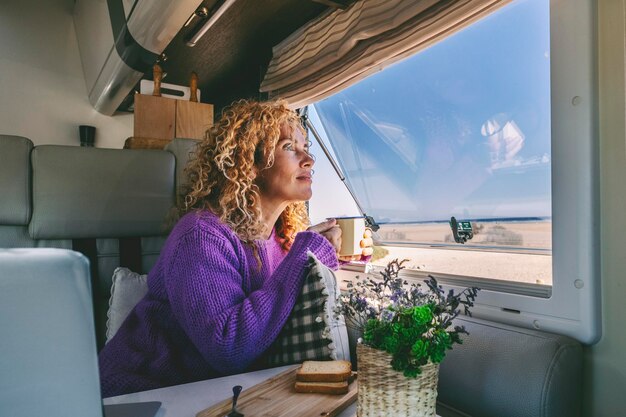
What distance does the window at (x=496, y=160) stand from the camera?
1021mm

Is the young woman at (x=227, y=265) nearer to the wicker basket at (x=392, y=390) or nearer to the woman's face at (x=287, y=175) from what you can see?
the woman's face at (x=287, y=175)

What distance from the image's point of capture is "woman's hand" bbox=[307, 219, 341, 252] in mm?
1619

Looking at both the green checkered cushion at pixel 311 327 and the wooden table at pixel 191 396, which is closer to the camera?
the wooden table at pixel 191 396

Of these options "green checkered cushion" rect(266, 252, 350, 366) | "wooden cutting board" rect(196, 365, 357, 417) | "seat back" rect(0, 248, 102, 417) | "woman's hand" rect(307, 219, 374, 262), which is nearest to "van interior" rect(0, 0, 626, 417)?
"seat back" rect(0, 248, 102, 417)

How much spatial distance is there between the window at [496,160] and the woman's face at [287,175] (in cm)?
62

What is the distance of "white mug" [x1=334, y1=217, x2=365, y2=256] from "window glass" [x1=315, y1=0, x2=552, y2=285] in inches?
12.6

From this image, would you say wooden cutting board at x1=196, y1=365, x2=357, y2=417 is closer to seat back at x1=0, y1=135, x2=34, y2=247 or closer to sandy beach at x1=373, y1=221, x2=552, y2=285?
sandy beach at x1=373, y1=221, x2=552, y2=285

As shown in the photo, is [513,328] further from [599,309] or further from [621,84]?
[621,84]

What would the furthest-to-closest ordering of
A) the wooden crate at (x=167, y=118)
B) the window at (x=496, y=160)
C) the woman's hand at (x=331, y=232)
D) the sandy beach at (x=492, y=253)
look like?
the wooden crate at (x=167, y=118) < the woman's hand at (x=331, y=232) < the sandy beach at (x=492, y=253) < the window at (x=496, y=160)

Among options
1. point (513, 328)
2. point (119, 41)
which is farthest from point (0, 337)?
point (119, 41)

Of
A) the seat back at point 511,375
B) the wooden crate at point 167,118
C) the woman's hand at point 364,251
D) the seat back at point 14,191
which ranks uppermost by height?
Result: the wooden crate at point 167,118

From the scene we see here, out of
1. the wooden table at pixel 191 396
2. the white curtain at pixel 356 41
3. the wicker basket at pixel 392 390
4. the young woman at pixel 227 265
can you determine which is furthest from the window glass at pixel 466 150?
the wooden table at pixel 191 396

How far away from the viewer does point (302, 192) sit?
1.43 metres

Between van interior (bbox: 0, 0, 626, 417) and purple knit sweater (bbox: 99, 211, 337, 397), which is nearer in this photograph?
van interior (bbox: 0, 0, 626, 417)
